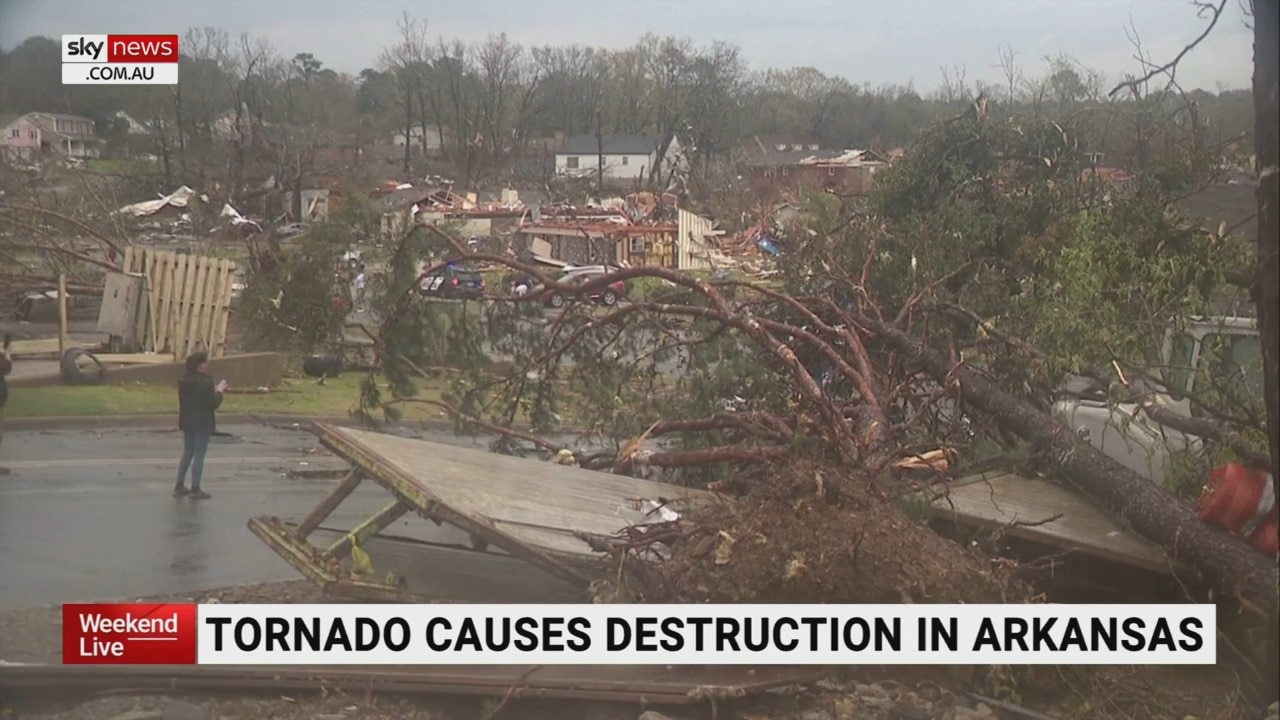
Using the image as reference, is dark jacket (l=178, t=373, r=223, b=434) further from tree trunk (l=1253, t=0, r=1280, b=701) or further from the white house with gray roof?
tree trunk (l=1253, t=0, r=1280, b=701)

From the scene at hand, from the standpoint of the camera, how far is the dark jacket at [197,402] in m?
4.71

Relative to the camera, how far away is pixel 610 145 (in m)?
5.36

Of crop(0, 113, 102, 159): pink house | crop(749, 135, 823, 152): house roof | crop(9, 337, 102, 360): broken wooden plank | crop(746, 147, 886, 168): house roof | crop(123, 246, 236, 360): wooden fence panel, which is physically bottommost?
crop(9, 337, 102, 360): broken wooden plank

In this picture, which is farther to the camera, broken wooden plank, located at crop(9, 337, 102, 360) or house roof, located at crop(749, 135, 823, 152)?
house roof, located at crop(749, 135, 823, 152)

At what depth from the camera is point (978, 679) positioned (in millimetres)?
3697

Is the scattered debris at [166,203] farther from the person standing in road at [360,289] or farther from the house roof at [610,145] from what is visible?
the house roof at [610,145]

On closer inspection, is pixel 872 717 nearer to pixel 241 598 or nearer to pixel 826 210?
pixel 241 598

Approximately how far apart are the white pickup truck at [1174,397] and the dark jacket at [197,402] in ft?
11.2

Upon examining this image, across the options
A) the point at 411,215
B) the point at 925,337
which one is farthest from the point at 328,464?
the point at 925,337

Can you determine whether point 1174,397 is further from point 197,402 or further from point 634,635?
point 197,402

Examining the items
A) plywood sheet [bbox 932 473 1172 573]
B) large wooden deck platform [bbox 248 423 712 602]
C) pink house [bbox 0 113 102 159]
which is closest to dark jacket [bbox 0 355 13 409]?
pink house [bbox 0 113 102 159]

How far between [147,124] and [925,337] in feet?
10.4

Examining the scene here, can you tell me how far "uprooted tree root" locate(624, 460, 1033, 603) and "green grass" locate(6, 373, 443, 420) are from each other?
1.84m

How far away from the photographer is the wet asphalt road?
4.21 meters
